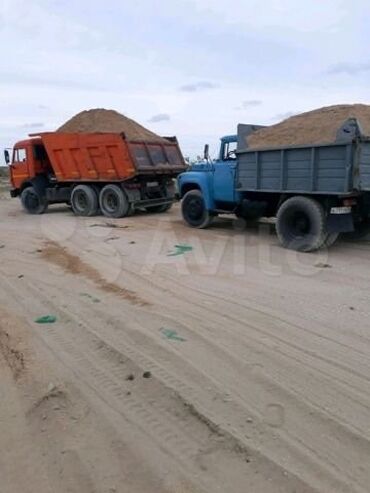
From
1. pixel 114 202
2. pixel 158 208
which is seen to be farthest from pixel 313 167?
pixel 158 208

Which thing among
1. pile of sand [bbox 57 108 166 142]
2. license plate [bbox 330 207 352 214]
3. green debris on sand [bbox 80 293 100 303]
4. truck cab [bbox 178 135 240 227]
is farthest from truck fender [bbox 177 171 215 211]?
pile of sand [bbox 57 108 166 142]

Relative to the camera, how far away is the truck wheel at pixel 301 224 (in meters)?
8.98

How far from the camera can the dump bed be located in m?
14.6

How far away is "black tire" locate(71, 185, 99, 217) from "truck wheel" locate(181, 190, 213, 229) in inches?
176

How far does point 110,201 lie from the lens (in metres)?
15.6

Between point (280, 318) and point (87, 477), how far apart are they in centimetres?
306

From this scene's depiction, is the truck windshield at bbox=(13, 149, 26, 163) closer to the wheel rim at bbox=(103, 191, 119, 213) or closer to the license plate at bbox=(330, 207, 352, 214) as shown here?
the wheel rim at bbox=(103, 191, 119, 213)

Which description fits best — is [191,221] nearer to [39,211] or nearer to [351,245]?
[351,245]

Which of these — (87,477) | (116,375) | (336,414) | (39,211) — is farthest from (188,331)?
→ (39,211)

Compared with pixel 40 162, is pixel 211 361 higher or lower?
lower

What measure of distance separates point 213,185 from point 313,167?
318 cm

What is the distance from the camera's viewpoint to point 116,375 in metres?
4.18

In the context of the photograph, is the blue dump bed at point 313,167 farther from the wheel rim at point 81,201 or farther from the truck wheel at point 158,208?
the wheel rim at point 81,201

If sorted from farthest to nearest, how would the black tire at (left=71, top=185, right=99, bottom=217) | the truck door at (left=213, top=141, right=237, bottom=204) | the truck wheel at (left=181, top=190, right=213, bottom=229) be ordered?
the black tire at (left=71, top=185, right=99, bottom=217), the truck wheel at (left=181, top=190, right=213, bottom=229), the truck door at (left=213, top=141, right=237, bottom=204)
